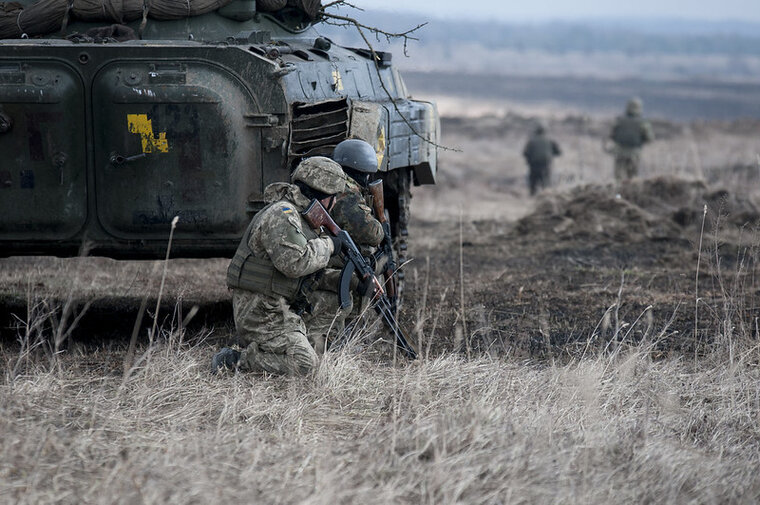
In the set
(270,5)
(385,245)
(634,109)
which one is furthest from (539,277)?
(634,109)

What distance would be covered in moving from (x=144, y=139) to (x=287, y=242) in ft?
4.42

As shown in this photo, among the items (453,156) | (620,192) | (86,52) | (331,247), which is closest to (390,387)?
(331,247)

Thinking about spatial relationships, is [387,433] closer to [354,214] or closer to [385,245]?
[354,214]

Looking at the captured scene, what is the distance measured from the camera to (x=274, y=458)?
14.9ft

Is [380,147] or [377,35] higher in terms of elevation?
[377,35]

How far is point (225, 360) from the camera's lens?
609cm

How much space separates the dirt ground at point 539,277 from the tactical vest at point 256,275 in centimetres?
76

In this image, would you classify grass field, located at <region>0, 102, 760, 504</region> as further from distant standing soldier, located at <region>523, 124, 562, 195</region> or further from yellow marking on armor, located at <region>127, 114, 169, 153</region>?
distant standing soldier, located at <region>523, 124, 562, 195</region>

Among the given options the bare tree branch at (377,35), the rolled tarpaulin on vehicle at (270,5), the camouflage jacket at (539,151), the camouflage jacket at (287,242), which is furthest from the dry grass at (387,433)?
the camouflage jacket at (539,151)

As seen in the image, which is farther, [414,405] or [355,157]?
[355,157]

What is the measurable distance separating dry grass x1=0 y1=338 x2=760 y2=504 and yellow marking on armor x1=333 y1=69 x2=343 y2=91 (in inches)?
82.4

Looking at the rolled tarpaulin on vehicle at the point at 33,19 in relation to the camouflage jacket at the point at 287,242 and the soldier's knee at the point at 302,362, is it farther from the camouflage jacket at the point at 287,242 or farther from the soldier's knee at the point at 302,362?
the soldier's knee at the point at 302,362

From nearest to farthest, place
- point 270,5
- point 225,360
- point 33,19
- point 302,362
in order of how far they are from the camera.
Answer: point 302,362
point 225,360
point 33,19
point 270,5

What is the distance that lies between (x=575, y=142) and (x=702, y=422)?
94.2 ft
